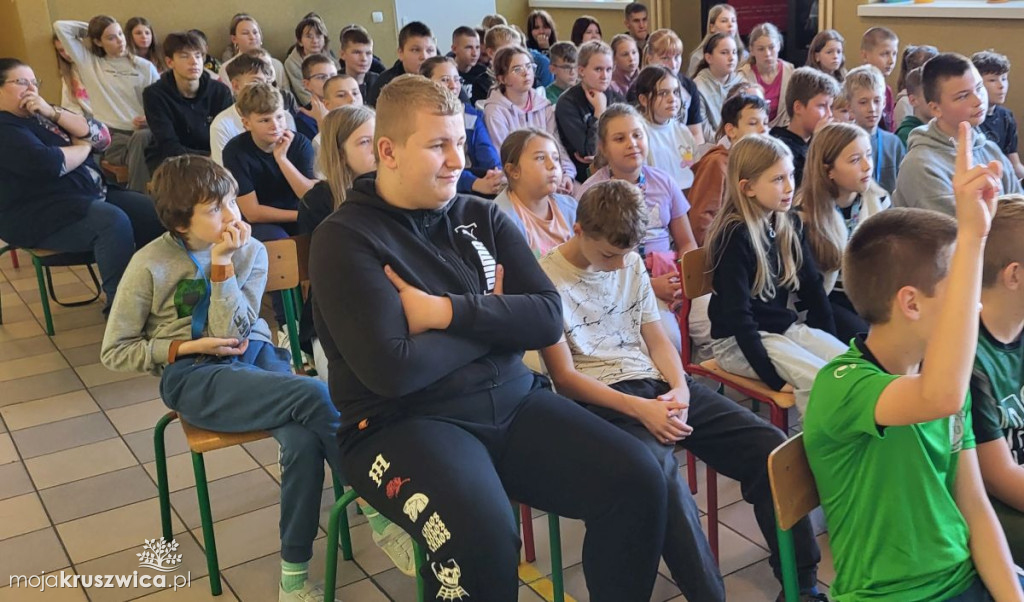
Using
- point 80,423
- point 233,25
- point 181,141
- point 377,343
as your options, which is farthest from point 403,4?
point 377,343

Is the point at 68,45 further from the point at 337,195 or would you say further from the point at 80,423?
the point at 337,195

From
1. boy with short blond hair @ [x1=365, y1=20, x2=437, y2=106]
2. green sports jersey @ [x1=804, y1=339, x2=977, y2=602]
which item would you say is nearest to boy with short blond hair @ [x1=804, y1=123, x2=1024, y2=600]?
green sports jersey @ [x1=804, y1=339, x2=977, y2=602]

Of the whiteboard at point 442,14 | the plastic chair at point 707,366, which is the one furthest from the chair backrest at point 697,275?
the whiteboard at point 442,14

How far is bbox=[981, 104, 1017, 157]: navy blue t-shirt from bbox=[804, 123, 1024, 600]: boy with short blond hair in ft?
9.07

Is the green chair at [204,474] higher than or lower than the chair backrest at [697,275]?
lower

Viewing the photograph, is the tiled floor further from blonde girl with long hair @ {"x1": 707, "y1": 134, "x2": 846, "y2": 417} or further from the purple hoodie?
the purple hoodie

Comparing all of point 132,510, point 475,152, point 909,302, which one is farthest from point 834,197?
point 132,510

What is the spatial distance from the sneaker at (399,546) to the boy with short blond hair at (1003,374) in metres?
1.18

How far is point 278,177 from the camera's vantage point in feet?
11.8

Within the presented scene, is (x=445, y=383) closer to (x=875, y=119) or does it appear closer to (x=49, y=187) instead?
(x=875, y=119)

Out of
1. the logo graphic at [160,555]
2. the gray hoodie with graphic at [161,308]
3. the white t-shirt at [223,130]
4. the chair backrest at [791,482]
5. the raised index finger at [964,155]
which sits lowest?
the logo graphic at [160,555]

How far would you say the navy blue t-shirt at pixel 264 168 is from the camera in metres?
3.51

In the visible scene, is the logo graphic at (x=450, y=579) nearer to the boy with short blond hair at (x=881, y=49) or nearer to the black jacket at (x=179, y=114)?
the black jacket at (x=179, y=114)

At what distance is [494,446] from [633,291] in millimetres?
653
